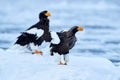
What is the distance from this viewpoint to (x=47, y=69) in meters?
14.3

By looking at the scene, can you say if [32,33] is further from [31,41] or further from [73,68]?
[73,68]

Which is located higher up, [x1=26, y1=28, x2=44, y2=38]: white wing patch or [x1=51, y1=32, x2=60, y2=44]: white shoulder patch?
[x1=26, y1=28, x2=44, y2=38]: white wing patch

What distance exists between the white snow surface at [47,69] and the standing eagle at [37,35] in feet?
1.21

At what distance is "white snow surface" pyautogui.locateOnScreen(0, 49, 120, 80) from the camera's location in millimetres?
14000

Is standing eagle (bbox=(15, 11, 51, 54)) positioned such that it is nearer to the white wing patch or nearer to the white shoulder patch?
the white wing patch

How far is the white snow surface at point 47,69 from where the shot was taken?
14.0 m

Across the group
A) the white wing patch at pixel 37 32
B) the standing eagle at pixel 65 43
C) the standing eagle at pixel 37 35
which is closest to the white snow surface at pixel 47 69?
the standing eagle at pixel 65 43

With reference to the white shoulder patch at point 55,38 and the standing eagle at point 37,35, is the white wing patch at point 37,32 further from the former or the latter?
the white shoulder patch at point 55,38

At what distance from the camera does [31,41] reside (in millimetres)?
15758

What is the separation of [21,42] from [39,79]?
2208 mm

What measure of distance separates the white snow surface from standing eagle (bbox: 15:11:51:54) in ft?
1.21

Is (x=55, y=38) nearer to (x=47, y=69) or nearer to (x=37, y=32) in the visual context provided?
(x=37, y=32)

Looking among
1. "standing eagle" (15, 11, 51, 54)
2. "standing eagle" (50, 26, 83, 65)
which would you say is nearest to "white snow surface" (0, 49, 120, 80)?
"standing eagle" (50, 26, 83, 65)

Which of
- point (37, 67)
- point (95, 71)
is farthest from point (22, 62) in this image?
point (95, 71)
